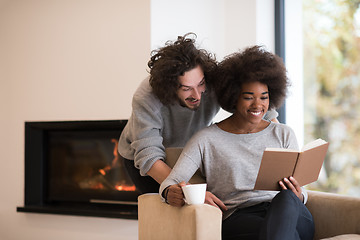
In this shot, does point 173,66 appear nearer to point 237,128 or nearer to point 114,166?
point 237,128

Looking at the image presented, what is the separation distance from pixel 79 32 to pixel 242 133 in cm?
189

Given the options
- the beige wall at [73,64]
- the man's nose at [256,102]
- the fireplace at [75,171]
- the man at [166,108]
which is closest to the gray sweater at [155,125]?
the man at [166,108]

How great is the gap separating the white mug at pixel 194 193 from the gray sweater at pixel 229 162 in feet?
0.79

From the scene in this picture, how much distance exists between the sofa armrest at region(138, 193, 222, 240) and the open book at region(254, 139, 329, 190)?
0.26 metres

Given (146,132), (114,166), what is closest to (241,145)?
(146,132)

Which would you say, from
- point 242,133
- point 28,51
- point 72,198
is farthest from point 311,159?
point 28,51

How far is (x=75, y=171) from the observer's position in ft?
12.1

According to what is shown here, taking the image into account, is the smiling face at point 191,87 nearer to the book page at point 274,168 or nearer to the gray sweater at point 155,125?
the gray sweater at point 155,125

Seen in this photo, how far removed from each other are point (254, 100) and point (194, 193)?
1.68 ft

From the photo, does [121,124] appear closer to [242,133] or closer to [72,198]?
[72,198]

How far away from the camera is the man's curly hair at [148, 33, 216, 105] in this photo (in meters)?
1.83

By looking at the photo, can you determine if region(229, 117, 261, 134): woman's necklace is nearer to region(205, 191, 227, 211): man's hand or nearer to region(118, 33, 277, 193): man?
region(118, 33, 277, 193): man

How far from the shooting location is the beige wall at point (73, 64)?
129 inches

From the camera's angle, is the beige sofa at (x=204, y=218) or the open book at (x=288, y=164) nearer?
the beige sofa at (x=204, y=218)
